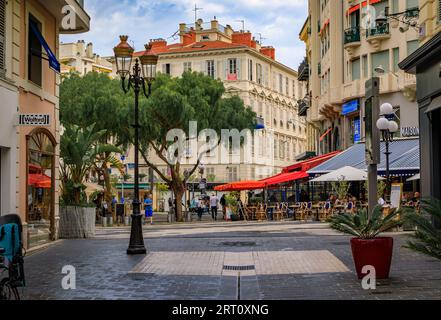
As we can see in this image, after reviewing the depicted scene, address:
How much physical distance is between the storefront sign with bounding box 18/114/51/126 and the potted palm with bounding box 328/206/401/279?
8095mm

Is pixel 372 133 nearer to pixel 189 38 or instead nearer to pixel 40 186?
pixel 40 186

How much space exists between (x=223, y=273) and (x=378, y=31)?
87.1 feet

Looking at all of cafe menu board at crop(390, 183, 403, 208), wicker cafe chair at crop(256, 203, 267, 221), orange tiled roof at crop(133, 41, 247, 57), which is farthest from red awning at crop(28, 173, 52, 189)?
orange tiled roof at crop(133, 41, 247, 57)

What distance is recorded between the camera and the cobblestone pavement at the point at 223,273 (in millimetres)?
9469

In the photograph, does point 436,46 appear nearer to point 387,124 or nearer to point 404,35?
point 387,124

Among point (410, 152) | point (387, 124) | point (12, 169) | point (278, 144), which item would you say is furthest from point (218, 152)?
point (12, 169)

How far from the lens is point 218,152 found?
235 ft

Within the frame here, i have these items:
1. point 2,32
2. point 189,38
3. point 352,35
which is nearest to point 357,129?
point 352,35

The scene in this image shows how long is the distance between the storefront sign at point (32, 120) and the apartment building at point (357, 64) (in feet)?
65.8

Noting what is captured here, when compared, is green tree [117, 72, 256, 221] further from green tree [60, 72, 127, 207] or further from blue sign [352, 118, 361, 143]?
blue sign [352, 118, 361, 143]

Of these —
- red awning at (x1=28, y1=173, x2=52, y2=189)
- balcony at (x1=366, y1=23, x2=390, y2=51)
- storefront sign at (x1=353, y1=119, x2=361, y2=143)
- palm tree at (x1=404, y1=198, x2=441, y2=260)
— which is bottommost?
palm tree at (x1=404, y1=198, x2=441, y2=260)

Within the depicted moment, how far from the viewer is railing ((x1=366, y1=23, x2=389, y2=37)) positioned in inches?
1384

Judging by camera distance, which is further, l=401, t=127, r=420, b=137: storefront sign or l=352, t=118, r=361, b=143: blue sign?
l=352, t=118, r=361, b=143: blue sign

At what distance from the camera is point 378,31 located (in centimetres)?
3547
